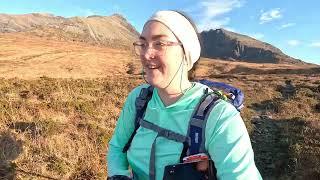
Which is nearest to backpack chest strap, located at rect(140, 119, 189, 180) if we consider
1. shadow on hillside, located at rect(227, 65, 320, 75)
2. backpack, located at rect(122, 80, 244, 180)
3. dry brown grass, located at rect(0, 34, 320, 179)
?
backpack, located at rect(122, 80, 244, 180)

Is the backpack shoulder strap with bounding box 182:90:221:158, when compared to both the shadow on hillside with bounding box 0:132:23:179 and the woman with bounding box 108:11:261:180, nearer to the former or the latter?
the woman with bounding box 108:11:261:180

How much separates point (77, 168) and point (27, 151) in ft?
3.41

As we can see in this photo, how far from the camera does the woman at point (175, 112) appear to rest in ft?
8.77

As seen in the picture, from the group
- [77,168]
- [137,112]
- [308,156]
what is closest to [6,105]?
[77,168]

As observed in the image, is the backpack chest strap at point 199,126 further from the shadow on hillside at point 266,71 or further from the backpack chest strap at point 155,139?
the shadow on hillside at point 266,71

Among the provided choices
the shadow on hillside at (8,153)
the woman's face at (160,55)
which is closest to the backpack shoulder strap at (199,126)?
the woman's face at (160,55)

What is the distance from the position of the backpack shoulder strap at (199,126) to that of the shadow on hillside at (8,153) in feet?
17.7

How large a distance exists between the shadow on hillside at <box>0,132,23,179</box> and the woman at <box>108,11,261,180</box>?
4.87 metres

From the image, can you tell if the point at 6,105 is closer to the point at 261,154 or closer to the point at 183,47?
the point at 261,154

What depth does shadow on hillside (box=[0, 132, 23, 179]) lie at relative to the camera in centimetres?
755

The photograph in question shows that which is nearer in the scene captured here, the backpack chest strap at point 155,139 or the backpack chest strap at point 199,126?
the backpack chest strap at point 199,126

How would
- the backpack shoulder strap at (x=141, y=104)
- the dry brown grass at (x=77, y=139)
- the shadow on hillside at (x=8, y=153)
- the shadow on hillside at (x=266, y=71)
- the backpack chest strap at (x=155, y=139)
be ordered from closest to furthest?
the backpack chest strap at (x=155, y=139) → the backpack shoulder strap at (x=141, y=104) → the shadow on hillside at (x=8, y=153) → the dry brown grass at (x=77, y=139) → the shadow on hillside at (x=266, y=71)

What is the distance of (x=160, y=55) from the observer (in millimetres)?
2994

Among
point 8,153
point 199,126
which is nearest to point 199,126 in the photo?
point 199,126
